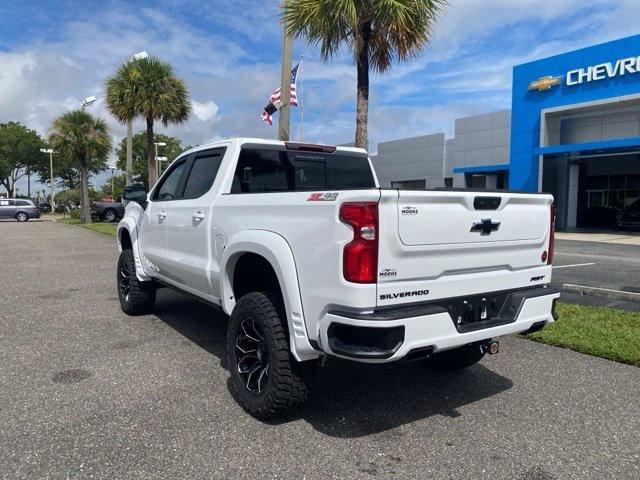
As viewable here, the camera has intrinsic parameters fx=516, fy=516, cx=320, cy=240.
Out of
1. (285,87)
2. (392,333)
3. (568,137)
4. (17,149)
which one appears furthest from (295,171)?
(17,149)

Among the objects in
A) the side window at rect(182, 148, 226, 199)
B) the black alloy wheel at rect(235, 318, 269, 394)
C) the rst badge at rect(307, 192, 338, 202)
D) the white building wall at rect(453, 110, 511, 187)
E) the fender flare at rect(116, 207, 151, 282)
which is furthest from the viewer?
the white building wall at rect(453, 110, 511, 187)

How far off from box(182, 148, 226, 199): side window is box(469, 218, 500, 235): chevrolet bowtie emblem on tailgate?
2.34 meters

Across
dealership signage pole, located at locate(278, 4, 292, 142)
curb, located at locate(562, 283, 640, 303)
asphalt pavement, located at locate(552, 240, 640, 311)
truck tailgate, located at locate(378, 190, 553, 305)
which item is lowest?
asphalt pavement, located at locate(552, 240, 640, 311)

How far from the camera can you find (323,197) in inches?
118

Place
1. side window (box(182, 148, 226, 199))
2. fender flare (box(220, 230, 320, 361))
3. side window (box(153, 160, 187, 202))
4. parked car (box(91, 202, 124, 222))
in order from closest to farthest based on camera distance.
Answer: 1. fender flare (box(220, 230, 320, 361))
2. side window (box(182, 148, 226, 199))
3. side window (box(153, 160, 187, 202))
4. parked car (box(91, 202, 124, 222))

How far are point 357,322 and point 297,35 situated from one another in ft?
28.1

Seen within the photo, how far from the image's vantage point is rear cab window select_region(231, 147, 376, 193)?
450 cm

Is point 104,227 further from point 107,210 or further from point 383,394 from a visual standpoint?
point 383,394

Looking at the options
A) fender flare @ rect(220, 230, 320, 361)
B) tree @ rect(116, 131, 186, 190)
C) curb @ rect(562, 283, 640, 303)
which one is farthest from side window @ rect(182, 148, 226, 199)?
tree @ rect(116, 131, 186, 190)

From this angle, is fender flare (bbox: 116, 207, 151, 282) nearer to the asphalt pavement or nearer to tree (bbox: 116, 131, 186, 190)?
the asphalt pavement

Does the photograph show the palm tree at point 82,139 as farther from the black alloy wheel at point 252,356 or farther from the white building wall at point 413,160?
the black alloy wheel at point 252,356

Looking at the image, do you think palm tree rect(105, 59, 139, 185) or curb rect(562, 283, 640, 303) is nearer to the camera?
curb rect(562, 283, 640, 303)

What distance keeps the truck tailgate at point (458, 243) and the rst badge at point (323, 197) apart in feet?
0.93

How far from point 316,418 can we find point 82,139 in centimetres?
3129
